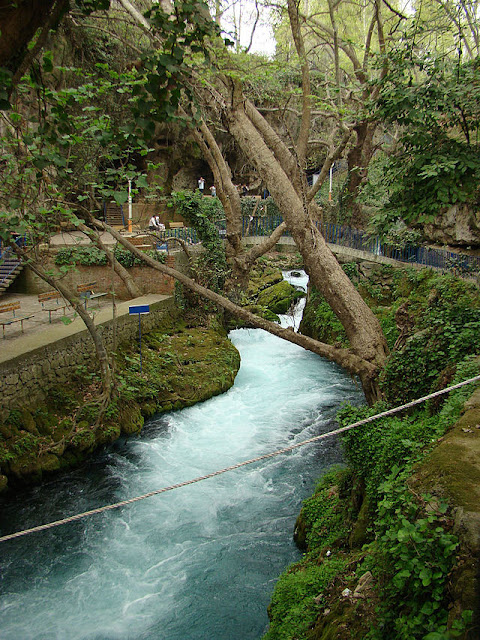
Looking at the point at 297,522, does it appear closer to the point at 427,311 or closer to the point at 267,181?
the point at 427,311

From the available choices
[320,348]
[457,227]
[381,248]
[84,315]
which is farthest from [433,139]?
[381,248]

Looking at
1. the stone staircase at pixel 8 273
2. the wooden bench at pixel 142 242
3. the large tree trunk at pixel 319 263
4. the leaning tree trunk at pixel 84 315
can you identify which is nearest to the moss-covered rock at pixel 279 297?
the wooden bench at pixel 142 242

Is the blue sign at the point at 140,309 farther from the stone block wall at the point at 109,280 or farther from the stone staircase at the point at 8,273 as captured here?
the stone staircase at the point at 8,273

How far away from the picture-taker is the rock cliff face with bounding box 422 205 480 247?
20.9ft

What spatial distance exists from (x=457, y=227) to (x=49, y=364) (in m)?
7.68

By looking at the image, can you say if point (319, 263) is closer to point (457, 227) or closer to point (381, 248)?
point (457, 227)

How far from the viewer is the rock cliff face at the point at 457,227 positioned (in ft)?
20.9

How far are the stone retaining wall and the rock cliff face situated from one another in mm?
6844

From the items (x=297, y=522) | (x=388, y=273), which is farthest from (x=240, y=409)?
(x=388, y=273)

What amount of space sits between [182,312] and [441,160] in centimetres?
926

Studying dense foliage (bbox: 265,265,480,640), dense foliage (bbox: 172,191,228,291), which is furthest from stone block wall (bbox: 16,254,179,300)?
dense foliage (bbox: 265,265,480,640)

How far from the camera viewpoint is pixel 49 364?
30.2ft

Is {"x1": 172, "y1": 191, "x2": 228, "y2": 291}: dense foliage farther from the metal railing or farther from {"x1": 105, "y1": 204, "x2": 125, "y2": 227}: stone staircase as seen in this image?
{"x1": 105, "y1": 204, "x2": 125, "y2": 227}: stone staircase

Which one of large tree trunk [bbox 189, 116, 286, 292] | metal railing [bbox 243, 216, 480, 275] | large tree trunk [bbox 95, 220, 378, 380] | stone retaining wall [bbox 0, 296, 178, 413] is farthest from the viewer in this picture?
large tree trunk [bbox 189, 116, 286, 292]
